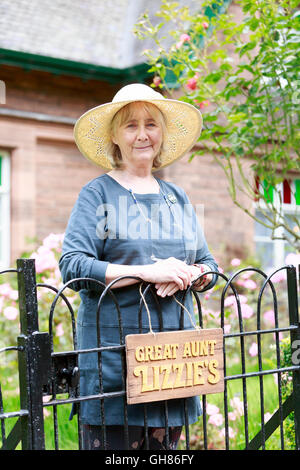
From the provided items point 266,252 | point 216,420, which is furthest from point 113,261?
point 266,252

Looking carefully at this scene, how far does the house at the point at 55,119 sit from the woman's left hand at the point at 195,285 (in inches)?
197

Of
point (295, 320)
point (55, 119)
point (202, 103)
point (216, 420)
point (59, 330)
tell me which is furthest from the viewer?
point (55, 119)

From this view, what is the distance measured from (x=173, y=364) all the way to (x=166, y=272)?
Result: 1.09 feet

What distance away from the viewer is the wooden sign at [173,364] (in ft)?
7.29

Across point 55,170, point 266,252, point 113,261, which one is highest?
point 55,170

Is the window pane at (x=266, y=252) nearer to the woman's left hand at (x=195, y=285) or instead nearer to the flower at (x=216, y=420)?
the flower at (x=216, y=420)

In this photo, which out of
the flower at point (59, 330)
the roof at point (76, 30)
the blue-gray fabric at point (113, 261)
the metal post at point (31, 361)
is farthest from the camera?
the roof at point (76, 30)

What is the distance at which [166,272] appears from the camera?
2277 mm

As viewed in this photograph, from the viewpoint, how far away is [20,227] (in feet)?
24.6

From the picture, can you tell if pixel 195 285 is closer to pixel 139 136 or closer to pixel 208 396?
pixel 139 136

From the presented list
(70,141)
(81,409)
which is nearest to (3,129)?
(70,141)

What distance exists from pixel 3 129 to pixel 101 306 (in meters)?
5.45

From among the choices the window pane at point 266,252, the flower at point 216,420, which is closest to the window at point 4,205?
the window pane at point 266,252

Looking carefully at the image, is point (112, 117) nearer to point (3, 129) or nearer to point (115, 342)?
point (115, 342)
